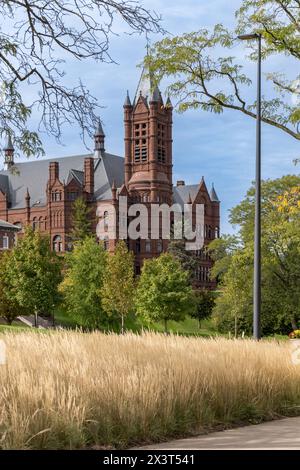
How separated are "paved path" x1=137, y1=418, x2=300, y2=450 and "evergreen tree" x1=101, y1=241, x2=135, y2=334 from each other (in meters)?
55.6

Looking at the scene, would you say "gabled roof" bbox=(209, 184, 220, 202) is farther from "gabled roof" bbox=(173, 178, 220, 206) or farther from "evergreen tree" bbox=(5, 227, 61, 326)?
"evergreen tree" bbox=(5, 227, 61, 326)

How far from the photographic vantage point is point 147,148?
5148 inches

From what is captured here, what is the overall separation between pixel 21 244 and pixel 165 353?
5916 centimetres

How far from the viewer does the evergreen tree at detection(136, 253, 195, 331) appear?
68.4 metres

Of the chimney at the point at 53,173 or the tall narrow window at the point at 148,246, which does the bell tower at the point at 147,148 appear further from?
the chimney at the point at 53,173

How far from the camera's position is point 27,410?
8266mm

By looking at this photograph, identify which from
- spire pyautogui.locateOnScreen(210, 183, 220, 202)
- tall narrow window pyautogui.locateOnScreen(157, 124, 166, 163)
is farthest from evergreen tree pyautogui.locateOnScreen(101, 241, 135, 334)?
spire pyautogui.locateOnScreen(210, 183, 220, 202)

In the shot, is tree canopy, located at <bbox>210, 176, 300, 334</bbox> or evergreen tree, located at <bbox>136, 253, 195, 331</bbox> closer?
tree canopy, located at <bbox>210, 176, 300, 334</bbox>

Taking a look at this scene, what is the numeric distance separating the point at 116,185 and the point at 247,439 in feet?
396

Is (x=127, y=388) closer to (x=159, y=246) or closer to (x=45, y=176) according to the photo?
(x=159, y=246)

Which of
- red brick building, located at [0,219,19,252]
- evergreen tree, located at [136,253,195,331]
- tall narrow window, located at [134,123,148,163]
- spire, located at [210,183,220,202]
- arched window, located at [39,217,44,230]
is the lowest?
evergreen tree, located at [136,253,195,331]

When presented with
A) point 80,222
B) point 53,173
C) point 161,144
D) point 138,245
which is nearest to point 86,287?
point 80,222

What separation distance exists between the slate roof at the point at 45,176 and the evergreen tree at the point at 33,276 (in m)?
58.9

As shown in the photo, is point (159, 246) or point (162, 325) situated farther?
point (159, 246)
